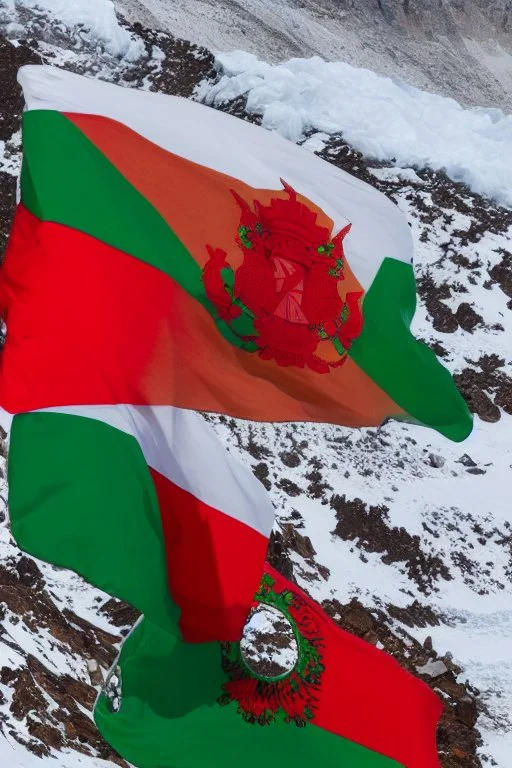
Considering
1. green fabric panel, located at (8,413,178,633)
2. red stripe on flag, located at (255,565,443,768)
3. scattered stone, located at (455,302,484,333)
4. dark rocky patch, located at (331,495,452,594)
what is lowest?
dark rocky patch, located at (331,495,452,594)

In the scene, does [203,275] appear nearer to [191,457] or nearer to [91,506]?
[191,457]

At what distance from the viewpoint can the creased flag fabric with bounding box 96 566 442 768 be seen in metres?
5.57

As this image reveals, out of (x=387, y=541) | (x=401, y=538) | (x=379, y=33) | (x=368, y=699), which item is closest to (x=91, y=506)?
(x=368, y=699)

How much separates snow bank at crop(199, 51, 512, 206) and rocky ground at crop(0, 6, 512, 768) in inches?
19.2

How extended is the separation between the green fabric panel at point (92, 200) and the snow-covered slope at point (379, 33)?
797 inches

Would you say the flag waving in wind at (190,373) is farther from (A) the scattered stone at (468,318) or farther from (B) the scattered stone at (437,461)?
(A) the scattered stone at (468,318)

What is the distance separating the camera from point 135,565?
4.44m

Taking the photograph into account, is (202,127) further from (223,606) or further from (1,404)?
(223,606)

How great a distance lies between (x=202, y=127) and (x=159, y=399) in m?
1.94

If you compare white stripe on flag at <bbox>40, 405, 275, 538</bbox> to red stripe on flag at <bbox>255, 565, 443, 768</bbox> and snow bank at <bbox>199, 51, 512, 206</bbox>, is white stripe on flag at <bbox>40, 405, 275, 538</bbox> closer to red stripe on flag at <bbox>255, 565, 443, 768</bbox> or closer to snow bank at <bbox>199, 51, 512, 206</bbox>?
red stripe on flag at <bbox>255, 565, 443, 768</bbox>

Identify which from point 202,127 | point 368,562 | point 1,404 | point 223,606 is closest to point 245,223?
point 202,127

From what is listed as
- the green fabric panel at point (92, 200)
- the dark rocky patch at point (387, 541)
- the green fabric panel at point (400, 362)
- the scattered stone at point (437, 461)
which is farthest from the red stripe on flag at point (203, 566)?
the scattered stone at point (437, 461)

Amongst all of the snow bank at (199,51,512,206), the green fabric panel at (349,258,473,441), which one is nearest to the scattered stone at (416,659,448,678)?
the green fabric panel at (349,258,473,441)

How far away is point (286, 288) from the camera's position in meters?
5.44
